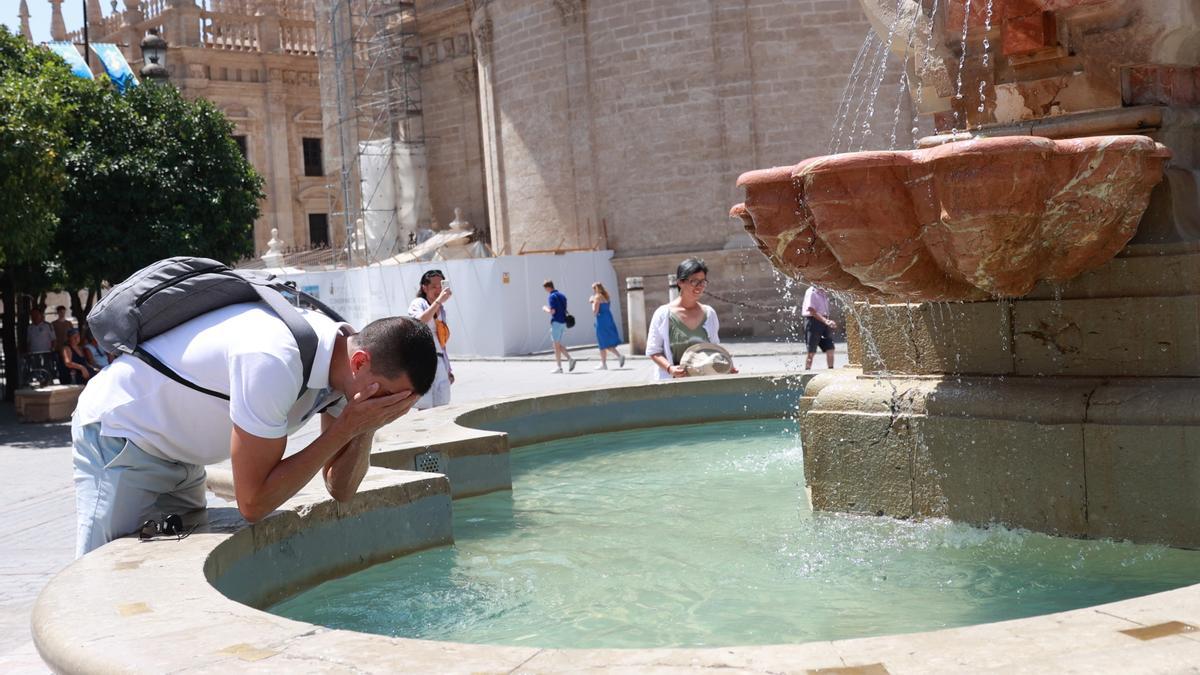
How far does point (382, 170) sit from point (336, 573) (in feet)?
102

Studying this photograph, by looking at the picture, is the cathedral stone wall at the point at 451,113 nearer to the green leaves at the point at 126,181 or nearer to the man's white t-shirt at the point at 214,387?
the green leaves at the point at 126,181

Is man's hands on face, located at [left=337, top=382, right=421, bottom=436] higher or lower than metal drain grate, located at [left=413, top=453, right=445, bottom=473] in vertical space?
higher

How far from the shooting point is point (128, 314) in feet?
10.6

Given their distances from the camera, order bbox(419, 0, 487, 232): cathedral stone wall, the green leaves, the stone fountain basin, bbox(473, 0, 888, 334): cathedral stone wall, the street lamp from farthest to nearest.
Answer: bbox(419, 0, 487, 232): cathedral stone wall, bbox(473, 0, 888, 334): cathedral stone wall, the street lamp, the green leaves, the stone fountain basin

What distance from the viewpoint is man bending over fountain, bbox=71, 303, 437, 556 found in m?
3.06

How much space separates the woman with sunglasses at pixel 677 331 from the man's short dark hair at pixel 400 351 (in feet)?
17.0

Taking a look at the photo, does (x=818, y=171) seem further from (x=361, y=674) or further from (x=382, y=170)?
(x=382, y=170)

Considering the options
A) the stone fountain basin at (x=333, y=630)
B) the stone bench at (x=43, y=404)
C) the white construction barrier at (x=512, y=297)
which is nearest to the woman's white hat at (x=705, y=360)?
the stone fountain basin at (x=333, y=630)

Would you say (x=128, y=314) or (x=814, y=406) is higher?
(x=128, y=314)

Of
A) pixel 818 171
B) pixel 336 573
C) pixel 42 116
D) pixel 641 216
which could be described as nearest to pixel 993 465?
pixel 818 171

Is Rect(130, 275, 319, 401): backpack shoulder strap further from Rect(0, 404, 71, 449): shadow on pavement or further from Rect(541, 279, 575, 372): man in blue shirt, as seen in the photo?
Rect(541, 279, 575, 372): man in blue shirt

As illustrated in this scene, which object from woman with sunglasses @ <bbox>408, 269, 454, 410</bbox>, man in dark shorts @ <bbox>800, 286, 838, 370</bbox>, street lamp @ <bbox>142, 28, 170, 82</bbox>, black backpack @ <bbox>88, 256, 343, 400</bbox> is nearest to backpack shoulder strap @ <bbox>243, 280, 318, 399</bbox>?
black backpack @ <bbox>88, 256, 343, 400</bbox>

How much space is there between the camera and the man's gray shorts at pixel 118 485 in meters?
3.37

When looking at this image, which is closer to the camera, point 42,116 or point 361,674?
point 361,674
